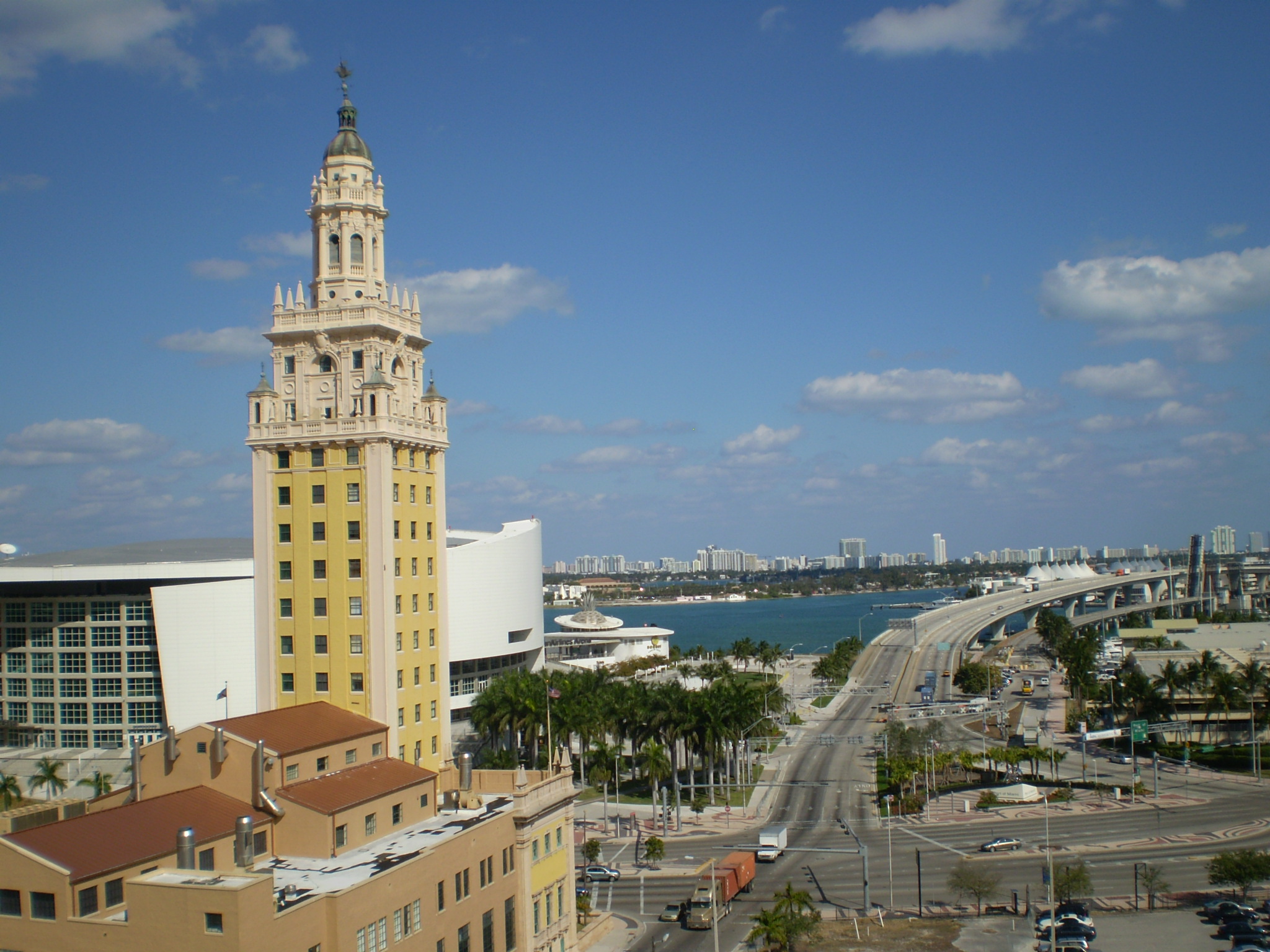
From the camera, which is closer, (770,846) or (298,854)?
(298,854)

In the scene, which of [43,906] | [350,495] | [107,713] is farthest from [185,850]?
[107,713]

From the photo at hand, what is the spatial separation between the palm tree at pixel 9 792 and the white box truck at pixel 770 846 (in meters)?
49.2

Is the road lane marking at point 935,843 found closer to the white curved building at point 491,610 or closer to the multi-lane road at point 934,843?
the multi-lane road at point 934,843

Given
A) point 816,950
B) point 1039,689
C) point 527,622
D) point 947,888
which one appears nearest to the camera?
point 816,950

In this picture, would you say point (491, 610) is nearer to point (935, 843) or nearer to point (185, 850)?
point (935, 843)

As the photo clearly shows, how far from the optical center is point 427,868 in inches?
1471

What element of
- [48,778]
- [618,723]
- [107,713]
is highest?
[107,713]

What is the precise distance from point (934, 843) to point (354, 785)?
41.8m

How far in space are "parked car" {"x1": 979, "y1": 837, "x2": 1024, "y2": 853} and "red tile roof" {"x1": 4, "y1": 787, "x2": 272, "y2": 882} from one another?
150 feet

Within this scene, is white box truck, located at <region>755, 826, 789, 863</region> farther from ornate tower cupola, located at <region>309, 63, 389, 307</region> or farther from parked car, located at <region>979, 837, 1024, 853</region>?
ornate tower cupola, located at <region>309, 63, 389, 307</region>

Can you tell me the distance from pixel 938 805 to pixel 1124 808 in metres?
13.2

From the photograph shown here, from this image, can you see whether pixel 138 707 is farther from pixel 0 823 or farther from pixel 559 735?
pixel 0 823

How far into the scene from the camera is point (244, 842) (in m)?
35.8

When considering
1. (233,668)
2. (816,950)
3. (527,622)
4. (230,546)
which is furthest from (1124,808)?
(230,546)
